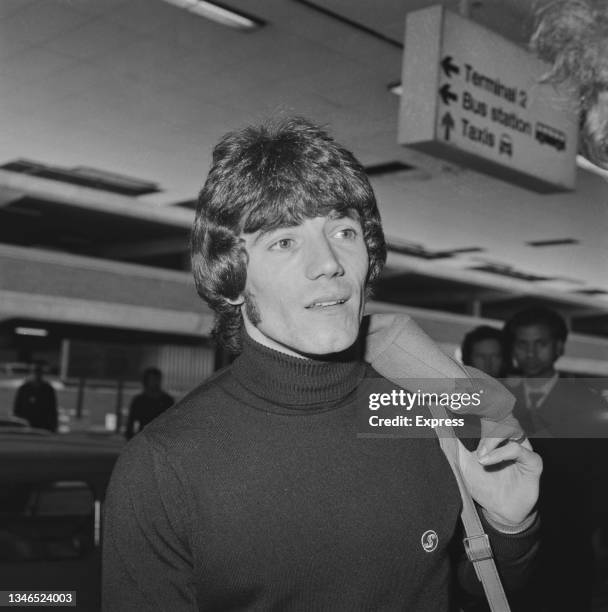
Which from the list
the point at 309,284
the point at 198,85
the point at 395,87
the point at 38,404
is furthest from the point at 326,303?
the point at 38,404

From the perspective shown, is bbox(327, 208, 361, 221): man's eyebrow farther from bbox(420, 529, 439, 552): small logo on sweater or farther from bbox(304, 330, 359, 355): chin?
bbox(420, 529, 439, 552): small logo on sweater

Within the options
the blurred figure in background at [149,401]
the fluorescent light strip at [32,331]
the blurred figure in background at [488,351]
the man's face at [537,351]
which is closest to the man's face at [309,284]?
the man's face at [537,351]

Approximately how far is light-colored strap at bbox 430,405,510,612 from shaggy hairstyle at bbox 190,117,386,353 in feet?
1.16

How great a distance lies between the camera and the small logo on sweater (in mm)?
1300

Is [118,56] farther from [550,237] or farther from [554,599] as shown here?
[550,237]

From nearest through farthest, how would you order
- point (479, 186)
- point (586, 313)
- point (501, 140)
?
1. point (501, 140)
2. point (479, 186)
3. point (586, 313)

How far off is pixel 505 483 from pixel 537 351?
2296 millimetres

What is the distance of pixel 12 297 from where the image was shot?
12.5 m

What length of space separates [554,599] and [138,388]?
14.8m

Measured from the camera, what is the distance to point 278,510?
1.27 meters

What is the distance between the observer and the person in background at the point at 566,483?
2.62 m

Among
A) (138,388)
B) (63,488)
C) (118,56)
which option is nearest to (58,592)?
(63,488)

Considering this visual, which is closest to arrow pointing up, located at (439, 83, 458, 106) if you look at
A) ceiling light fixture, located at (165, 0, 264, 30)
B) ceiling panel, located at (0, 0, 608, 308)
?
ceiling panel, located at (0, 0, 608, 308)

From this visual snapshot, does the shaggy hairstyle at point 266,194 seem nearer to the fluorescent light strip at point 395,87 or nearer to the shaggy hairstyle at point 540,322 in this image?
the shaggy hairstyle at point 540,322
